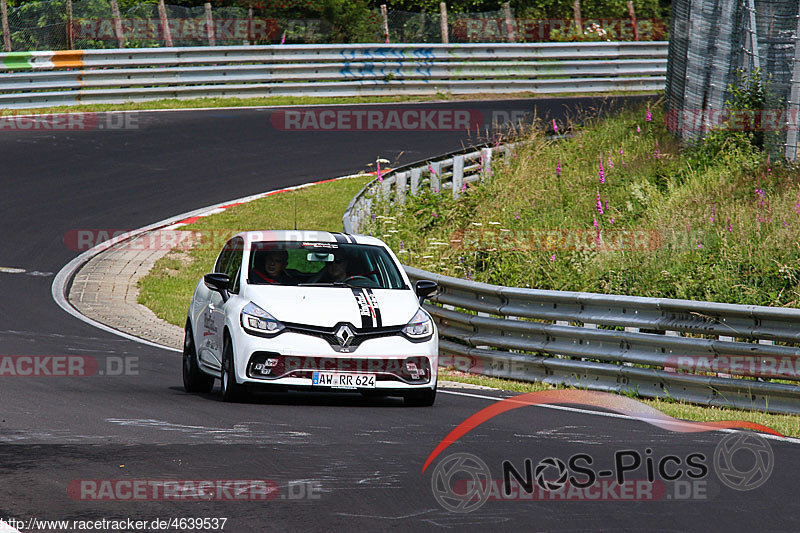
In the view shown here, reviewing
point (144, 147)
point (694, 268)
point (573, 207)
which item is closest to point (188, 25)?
point (144, 147)

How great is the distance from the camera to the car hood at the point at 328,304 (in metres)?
10.0

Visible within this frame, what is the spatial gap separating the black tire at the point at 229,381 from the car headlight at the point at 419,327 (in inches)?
58.4

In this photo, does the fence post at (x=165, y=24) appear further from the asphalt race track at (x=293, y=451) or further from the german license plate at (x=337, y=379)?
the german license plate at (x=337, y=379)

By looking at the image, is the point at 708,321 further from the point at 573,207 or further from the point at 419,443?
the point at 573,207

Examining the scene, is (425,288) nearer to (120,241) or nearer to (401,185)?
(401,185)

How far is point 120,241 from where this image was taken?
20562 millimetres

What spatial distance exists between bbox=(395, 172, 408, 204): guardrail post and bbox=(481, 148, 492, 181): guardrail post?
2081 mm

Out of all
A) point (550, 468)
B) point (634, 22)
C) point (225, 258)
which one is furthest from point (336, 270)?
point (634, 22)

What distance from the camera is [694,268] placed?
14.8 meters

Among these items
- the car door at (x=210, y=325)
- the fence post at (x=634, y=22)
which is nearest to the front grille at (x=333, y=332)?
the car door at (x=210, y=325)

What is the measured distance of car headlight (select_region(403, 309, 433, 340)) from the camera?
404 inches

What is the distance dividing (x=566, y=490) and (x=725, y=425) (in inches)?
124

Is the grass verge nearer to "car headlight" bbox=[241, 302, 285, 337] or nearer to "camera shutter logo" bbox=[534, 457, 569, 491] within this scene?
"camera shutter logo" bbox=[534, 457, 569, 491]

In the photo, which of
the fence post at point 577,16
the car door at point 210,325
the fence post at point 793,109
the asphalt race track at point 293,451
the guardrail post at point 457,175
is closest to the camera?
the asphalt race track at point 293,451
